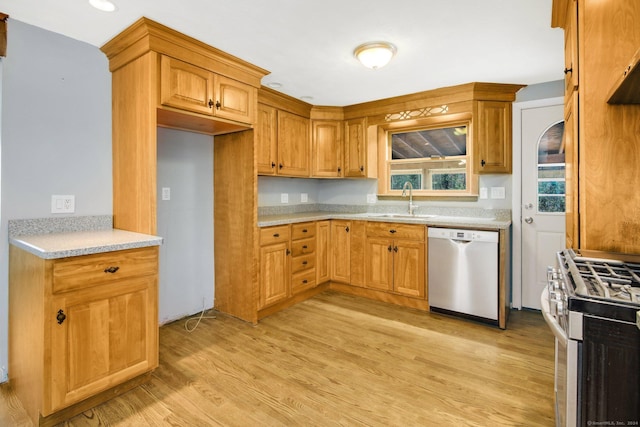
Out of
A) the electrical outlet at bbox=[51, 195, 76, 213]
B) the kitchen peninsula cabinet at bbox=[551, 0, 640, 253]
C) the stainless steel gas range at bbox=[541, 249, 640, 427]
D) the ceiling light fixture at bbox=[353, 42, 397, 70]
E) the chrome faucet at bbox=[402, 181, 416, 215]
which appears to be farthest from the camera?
the chrome faucet at bbox=[402, 181, 416, 215]

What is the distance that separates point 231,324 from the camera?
2.92m

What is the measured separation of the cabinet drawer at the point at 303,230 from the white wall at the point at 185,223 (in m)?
0.84

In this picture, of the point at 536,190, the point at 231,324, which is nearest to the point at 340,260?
the point at 231,324

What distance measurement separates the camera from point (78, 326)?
5.51 ft

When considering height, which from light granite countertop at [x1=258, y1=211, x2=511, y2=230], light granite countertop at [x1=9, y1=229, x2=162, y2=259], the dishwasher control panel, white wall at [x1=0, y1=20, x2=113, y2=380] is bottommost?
the dishwasher control panel

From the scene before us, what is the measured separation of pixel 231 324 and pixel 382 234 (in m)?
1.76

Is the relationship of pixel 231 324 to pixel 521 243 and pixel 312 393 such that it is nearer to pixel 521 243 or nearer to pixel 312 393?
pixel 312 393

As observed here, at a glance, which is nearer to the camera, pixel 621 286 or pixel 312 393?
pixel 621 286

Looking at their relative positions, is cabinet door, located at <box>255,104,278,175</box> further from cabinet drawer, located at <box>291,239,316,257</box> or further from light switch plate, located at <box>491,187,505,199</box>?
light switch plate, located at <box>491,187,505,199</box>

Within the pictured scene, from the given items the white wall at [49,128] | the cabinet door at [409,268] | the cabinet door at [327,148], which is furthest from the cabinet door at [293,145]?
the white wall at [49,128]

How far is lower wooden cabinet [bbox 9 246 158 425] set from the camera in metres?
1.60

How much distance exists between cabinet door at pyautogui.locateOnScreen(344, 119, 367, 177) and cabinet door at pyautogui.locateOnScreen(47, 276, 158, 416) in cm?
266

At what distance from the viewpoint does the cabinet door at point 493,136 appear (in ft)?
10.5

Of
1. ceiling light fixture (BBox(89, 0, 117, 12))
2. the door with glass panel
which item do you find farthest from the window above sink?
ceiling light fixture (BBox(89, 0, 117, 12))
